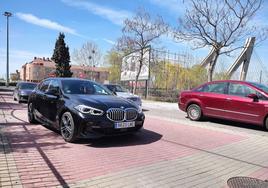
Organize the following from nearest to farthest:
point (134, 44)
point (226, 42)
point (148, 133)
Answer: point (148, 133), point (226, 42), point (134, 44)

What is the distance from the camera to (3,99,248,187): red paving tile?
16.4 ft

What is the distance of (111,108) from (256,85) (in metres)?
5.80

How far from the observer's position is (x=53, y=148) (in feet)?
21.4

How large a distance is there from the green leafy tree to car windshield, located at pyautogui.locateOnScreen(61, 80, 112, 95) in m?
52.5

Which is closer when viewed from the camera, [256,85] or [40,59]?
[256,85]

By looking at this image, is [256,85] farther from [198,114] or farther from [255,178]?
[255,178]

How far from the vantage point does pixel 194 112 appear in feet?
39.3

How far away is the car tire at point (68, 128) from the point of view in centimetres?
692

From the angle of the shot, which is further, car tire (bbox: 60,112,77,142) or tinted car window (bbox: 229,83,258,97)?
tinted car window (bbox: 229,83,258,97)

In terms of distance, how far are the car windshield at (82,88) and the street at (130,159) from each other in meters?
1.20

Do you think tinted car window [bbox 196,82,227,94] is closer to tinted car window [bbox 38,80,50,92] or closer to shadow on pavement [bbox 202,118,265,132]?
shadow on pavement [bbox 202,118,265,132]

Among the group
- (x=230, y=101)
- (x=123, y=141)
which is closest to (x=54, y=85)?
(x=123, y=141)

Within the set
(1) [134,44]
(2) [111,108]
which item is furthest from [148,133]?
(1) [134,44]

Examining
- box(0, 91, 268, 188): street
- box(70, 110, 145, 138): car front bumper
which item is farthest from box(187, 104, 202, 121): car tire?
box(70, 110, 145, 138): car front bumper
